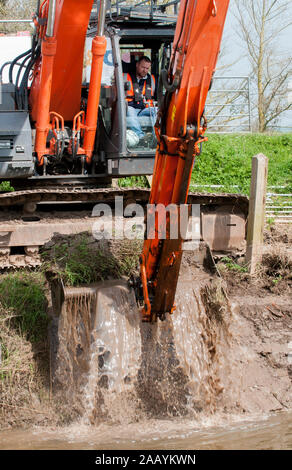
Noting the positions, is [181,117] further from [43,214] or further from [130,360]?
[43,214]

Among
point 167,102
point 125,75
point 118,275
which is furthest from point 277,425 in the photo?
point 125,75

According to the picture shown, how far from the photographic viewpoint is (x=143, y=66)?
6914 mm

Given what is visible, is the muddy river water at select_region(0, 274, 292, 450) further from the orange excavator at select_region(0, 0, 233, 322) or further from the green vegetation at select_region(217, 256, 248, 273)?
the green vegetation at select_region(217, 256, 248, 273)

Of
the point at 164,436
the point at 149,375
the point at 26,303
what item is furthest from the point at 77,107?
the point at 164,436

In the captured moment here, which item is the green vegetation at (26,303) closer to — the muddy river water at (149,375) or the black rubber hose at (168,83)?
the muddy river water at (149,375)

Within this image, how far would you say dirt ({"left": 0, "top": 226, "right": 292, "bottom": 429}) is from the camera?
5.08 meters

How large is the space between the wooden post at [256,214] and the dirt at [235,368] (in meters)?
0.62

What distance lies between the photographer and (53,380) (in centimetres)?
519

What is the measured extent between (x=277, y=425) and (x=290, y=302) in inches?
77.8

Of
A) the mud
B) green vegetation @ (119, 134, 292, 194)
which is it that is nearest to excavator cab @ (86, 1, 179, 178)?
the mud

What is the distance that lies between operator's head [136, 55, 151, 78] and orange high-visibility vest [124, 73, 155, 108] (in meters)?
0.09

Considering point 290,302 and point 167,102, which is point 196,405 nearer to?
point 290,302

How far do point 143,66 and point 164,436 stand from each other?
166 inches

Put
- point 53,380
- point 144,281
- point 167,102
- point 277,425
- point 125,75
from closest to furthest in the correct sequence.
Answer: point 167,102, point 144,281, point 277,425, point 53,380, point 125,75
